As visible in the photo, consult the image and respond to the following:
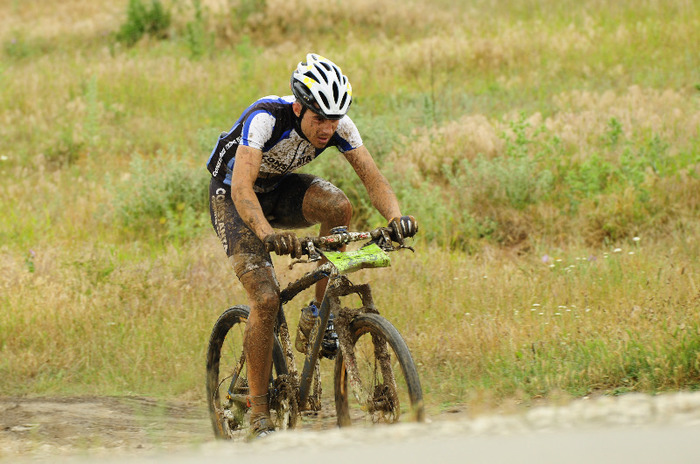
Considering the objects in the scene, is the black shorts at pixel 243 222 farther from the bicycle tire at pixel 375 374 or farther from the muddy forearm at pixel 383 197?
the bicycle tire at pixel 375 374

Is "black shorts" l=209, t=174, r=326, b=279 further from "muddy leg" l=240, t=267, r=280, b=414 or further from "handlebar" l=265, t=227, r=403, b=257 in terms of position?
"handlebar" l=265, t=227, r=403, b=257

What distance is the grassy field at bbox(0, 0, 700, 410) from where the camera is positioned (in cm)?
701

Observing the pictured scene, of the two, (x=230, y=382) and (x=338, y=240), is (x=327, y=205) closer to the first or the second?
(x=338, y=240)

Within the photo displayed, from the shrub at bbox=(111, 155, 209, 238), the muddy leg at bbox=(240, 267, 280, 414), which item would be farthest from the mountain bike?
the shrub at bbox=(111, 155, 209, 238)

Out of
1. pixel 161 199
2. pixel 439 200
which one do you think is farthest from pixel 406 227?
pixel 161 199

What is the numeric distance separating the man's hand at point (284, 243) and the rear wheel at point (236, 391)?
3.51ft

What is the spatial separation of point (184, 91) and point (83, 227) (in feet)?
20.8

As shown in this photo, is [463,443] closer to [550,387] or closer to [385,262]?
[385,262]

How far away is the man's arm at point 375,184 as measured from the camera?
5324 millimetres

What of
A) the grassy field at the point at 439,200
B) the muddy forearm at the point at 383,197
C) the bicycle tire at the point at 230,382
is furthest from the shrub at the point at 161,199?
the muddy forearm at the point at 383,197

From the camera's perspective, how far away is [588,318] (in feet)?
23.0

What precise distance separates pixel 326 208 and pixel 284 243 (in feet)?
3.19

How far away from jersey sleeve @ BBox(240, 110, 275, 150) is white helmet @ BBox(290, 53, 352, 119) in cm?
29

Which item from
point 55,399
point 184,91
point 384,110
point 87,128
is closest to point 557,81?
point 384,110
